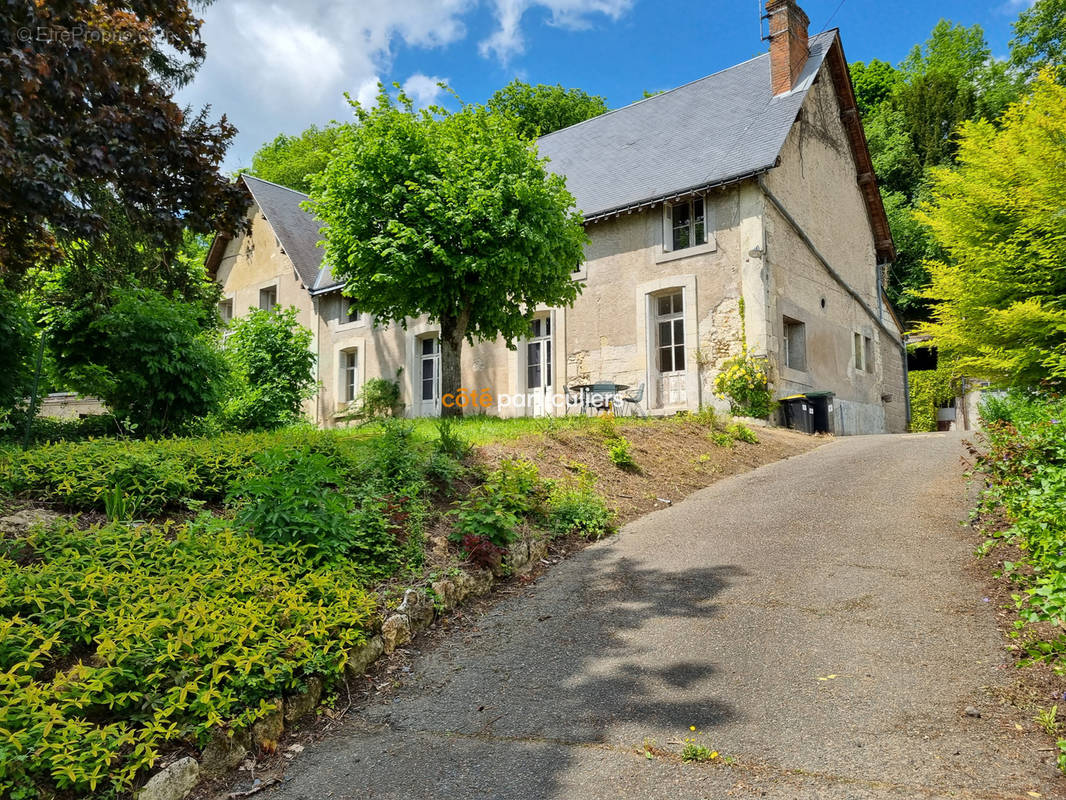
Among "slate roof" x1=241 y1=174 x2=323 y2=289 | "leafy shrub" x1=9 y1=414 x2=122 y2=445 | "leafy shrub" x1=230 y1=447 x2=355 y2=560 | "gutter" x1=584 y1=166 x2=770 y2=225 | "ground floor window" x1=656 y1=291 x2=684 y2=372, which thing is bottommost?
"leafy shrub" x1=230 y1=447 x2=355 y2=560

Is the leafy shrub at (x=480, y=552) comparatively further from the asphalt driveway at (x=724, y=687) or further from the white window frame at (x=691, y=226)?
the white window frame at (x=691, y=226)

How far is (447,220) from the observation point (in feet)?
40.8

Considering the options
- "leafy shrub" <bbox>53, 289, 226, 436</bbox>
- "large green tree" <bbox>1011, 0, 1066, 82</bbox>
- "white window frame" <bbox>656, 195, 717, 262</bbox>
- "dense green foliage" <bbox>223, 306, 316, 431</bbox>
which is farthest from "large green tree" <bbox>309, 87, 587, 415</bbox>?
"large green tree" <bbox>1011, 0, 1066, 82</bbox>

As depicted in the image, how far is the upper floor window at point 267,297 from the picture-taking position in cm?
2366

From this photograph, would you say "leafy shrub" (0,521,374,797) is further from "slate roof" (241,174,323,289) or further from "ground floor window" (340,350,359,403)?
"slate roof" (241,174,323,289)

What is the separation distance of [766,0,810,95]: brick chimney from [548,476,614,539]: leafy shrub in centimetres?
1314

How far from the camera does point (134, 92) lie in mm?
6691

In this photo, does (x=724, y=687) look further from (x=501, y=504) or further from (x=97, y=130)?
(x=97, y=130)

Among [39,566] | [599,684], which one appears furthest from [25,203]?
[599,684]

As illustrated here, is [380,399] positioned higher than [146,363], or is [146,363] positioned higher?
[146,363]

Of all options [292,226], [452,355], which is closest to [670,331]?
[452,355]

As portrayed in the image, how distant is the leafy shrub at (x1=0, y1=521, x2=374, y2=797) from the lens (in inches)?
119

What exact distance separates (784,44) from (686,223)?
4991 mm

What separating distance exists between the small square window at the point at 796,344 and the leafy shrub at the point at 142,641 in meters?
13.2
